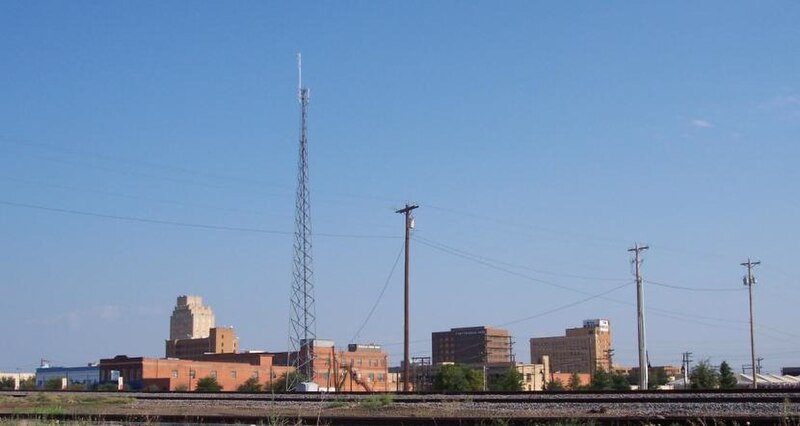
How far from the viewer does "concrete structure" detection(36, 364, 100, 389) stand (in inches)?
5098

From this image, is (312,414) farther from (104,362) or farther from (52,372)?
(52,372)

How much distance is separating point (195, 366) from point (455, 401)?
9978cm

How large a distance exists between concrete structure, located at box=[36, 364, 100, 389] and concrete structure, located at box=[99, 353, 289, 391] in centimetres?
154

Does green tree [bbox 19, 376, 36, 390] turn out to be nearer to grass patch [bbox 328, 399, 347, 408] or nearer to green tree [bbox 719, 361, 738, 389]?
green tree [bbox 719, 361, 738, 389]

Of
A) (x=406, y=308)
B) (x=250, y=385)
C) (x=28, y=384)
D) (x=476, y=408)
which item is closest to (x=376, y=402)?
(x=476, y=408)

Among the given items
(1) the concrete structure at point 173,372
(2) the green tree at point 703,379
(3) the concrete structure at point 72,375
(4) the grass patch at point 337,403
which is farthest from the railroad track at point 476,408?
(3) the concrete structure at point 72,375

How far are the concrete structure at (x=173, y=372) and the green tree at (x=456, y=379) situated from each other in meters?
25.9

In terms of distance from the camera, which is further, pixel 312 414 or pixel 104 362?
pixel 104 362

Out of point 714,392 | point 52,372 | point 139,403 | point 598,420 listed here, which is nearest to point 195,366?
point 52,372

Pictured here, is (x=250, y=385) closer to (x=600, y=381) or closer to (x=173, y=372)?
(x=173, y=372)

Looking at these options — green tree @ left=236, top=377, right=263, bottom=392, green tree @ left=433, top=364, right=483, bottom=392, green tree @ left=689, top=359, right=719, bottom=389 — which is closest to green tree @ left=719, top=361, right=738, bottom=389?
green tree @ left=689, top=359, right=719, bottom=389

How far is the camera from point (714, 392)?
3108cm

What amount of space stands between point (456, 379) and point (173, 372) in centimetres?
4340

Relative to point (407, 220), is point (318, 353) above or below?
below
